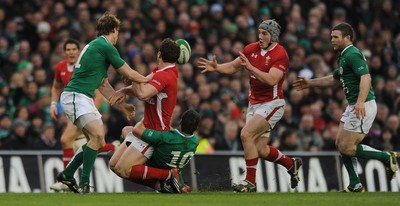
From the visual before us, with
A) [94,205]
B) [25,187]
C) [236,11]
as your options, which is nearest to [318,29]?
[236,11]

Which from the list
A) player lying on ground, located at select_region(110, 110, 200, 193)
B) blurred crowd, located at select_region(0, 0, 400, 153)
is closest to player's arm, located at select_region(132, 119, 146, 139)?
player lying on ground, located at select_region(110, 110, 200, 193)

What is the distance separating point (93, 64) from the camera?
50.8 ft

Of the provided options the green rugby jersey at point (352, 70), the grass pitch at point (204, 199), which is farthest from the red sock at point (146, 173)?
the green rugby jersey at point (352, 70)

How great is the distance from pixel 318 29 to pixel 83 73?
13.4 meters

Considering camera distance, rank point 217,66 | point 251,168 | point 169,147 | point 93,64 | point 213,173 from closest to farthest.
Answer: point 93,64 < point 169,147 < point 251,168 < point 217,66 < point 213,173

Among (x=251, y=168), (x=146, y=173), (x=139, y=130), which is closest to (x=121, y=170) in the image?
(x=146, y=173)

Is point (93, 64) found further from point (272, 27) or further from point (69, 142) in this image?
point (69, 142)

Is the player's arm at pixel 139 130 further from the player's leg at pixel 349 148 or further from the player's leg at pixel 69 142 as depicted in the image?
the player's leg at pixel 349 148

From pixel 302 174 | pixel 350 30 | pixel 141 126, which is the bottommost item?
pixel 302 174

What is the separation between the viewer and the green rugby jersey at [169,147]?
1580 centimetres

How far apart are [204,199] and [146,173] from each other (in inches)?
53.2

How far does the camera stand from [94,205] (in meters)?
13.5

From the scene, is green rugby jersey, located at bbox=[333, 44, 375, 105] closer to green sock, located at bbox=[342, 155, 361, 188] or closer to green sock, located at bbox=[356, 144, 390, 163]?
green sock, located at bbox=[356, 144, 390, 163]

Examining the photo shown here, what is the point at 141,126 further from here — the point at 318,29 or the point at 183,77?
the point at 318,29
